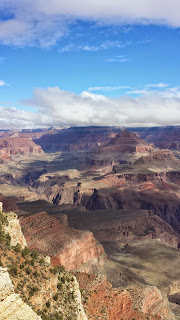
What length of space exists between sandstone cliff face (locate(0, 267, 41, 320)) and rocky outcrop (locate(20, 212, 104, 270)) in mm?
42098

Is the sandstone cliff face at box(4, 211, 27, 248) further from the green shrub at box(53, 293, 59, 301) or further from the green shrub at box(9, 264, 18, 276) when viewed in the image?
the green shrub at box(53, 293, 59, 301)

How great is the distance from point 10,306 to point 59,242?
161 feet

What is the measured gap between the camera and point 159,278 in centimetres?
8025

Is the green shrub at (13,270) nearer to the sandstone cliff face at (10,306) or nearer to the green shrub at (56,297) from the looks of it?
the green shrub at (56,297)

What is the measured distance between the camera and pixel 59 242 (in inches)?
2685

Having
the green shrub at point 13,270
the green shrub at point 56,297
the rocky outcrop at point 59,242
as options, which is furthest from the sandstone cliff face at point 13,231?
the rocky outcrop at point 59,242

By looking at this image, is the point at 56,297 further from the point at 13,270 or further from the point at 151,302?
the point at 151,302

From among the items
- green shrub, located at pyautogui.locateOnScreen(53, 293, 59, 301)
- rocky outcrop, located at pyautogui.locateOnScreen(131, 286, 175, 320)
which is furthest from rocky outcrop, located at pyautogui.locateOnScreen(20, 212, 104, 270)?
green shrub, located at pyautogui.locateOnScreen(53, 293, 59, 301)

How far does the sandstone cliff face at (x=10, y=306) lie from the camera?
19705 mm

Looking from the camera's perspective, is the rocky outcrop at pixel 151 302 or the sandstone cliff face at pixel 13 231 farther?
the rocky outcrop at pixel 151 302

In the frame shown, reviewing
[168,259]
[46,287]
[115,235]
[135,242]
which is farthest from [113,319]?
[115,235]

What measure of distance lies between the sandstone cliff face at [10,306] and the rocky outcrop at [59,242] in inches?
1657

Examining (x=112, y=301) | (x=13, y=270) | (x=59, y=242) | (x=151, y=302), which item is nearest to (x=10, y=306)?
(x=13, y=270)

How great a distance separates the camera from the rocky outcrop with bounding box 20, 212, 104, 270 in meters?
64.6
